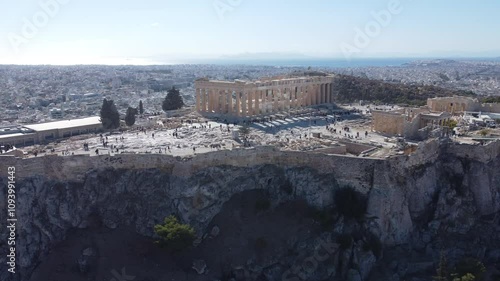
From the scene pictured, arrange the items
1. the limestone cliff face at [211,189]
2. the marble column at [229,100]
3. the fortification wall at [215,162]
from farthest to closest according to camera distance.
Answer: the marble column at [229,100] → the fortification wall at [215,162] → the limestone cliff face at [211,189]

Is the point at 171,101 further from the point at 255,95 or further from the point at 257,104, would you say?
the point at 257,104

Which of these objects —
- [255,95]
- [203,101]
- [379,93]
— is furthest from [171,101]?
[379,93]

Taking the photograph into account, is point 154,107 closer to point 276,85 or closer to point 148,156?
point 276,85

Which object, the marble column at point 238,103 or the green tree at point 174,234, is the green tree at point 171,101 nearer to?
the marble column at point 238,103

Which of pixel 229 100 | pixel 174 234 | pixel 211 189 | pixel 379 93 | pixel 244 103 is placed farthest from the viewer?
pixel 379 93

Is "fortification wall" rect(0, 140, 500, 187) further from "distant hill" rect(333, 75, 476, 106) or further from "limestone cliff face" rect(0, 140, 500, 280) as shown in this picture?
"distant hill" rect(333, 75, 476, 106)

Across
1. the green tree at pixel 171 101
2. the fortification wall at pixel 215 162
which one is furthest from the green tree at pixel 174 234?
the green tree at pixel 171 101
